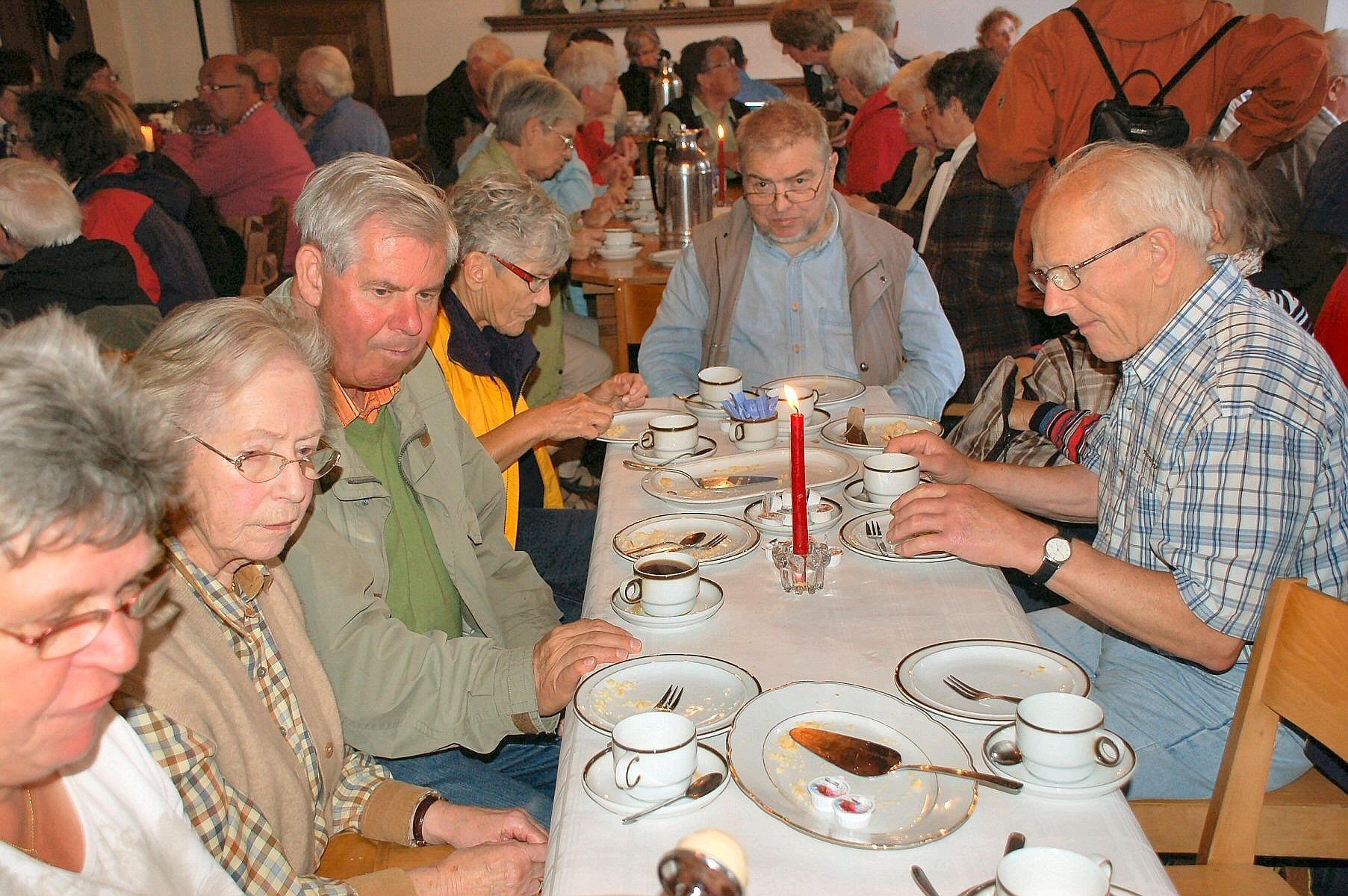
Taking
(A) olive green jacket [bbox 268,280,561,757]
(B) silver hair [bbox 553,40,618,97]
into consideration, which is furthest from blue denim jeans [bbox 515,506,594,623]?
(B) silver hair [bbox 553,40,618,97]

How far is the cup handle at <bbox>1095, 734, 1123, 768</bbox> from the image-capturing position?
1152mm

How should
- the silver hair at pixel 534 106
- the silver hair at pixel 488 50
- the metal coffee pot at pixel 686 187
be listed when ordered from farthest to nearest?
the silver hair at pixel 488 50, the metal coffee pot at pixel 686 187, the silver hair at pixel 534 106

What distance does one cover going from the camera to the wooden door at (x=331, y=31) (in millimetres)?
10086

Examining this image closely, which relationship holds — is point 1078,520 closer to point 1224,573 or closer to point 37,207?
point 1224,573

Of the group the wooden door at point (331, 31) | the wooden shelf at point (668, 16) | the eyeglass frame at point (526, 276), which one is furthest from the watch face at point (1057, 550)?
the wooden door at point (331, 31)

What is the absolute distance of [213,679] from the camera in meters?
1.29

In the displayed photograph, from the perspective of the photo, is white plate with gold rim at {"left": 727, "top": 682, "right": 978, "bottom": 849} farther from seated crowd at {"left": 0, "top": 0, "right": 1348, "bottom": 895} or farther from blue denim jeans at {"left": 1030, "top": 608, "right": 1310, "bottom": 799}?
blue denim jeans at {"left": 1030, "top": 608, "right": 1310, "bottom": 799}

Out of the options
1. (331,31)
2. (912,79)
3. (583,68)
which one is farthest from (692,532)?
(331,31)

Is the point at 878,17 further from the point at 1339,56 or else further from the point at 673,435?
the point at 673,435

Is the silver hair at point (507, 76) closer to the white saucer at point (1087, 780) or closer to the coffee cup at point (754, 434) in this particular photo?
Answer: the coffee cup at point (754, 434)

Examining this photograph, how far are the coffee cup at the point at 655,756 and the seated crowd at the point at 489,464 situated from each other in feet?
1.03

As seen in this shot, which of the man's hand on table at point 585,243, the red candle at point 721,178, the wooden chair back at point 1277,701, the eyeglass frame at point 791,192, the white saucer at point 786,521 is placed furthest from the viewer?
the red candle at point 721,178

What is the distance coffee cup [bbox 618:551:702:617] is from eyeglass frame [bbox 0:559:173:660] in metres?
0.74

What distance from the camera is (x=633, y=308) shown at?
4.17m
